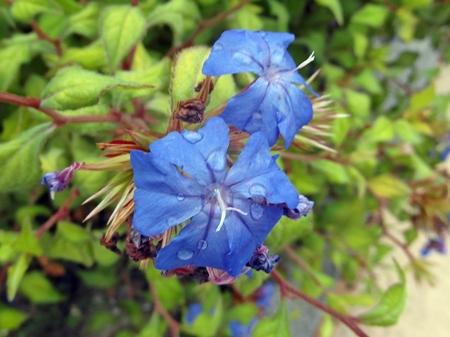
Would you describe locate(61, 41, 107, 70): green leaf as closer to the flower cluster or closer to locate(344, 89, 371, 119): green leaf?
the flower cluster

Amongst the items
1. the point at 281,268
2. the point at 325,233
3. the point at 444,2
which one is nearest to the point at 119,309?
the point at 281,268

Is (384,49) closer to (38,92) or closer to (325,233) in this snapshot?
(325,233)

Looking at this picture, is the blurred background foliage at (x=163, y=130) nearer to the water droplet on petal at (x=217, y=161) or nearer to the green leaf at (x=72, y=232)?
the green leaf at (x=72, y=232)

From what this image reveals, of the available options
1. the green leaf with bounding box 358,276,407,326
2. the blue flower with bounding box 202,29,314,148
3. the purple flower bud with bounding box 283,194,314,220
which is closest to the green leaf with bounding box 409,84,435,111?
the green leaf with bounding box 358,276,407,326

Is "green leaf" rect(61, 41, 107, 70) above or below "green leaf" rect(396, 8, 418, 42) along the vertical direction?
above

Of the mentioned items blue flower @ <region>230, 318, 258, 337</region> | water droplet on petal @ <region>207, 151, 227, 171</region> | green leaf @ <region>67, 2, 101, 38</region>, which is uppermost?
water droplet on petal @ <region>207, 151, 227, 171</region>

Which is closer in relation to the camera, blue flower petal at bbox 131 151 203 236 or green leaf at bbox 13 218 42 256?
blue flower petal at bbox 131 151 203 236

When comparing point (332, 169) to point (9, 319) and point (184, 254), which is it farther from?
point (9, 319)

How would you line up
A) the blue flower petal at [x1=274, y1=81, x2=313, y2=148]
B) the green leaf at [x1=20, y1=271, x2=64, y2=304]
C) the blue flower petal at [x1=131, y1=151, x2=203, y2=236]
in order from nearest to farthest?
the blue flower petal at [x1=131, y1=151, x2=203, y2=236] → the blue flower petal at [x1=274, y1=81, x2=313, y2=148] → the green leaf at [x1=20, y1=271, x2=64, y2=304]
